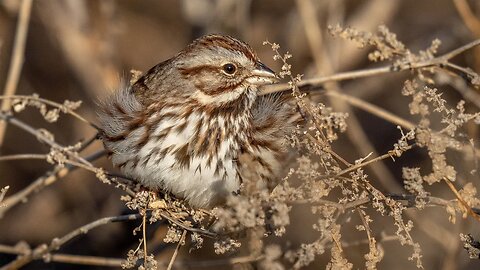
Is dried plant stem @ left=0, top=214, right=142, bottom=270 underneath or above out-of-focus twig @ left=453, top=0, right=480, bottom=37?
underneath

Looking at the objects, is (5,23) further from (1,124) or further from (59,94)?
(1,124)

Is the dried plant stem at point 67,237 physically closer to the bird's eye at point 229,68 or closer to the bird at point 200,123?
the bird at point 200,123

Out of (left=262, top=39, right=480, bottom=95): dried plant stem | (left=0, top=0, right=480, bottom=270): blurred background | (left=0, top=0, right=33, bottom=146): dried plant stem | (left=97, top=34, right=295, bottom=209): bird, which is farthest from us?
(left=0, top=0, right=480, bottom=270): blurred background

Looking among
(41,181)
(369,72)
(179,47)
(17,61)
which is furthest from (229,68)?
(179,47)

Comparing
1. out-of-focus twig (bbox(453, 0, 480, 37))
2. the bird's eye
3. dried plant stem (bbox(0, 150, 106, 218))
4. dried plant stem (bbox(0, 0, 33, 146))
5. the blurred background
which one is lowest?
dried plant stem (bbox(0, 150, 106, 218))

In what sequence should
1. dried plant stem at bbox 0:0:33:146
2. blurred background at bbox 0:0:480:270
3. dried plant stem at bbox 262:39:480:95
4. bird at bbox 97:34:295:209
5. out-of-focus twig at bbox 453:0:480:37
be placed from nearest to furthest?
dried plant stem at bbox 262:39:480:95 → bird at bbox 97:34:295:209 → dried plant stem at bbox 0:0:33:146 → out-of-focus twig at bbox 453:0:480:37 → blurred background at bbox 0:0:480:270

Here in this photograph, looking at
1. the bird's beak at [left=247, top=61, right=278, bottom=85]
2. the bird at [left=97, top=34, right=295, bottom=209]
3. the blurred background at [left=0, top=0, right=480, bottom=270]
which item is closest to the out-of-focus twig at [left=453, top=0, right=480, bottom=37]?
the blurred background at [left=0, top=0, right=480, bottom=270]

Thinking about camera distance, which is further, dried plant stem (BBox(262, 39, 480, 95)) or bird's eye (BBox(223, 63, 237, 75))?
bird's eye (BBox(223, 63, 237, 75))

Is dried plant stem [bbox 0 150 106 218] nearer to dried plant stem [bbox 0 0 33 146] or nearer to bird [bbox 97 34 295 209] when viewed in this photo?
bird [bbox 97 34 295 209]
